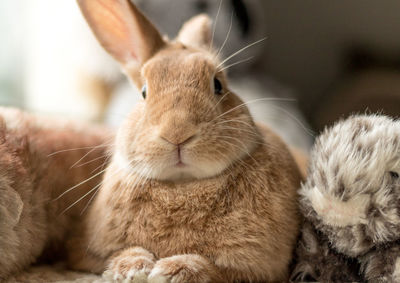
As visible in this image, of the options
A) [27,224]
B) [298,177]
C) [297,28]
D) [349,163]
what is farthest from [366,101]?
[27,224]

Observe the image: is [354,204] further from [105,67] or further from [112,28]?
[105,67]

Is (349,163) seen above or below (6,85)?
below

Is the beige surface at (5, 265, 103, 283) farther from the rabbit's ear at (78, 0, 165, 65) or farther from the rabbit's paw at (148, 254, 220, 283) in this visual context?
the rabbit's ear at (78, 0, 165, 65)

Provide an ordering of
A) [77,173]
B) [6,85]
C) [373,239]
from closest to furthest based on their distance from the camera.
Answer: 1. [373,239]
2. [77,173]
3. [6,85]

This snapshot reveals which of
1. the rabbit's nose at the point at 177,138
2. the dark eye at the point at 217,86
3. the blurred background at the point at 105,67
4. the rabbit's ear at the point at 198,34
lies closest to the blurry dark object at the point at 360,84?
the blurred background at the point at 105,67

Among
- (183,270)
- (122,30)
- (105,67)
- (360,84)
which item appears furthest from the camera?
(360,84)

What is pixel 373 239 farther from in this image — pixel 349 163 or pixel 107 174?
pixel 107 174

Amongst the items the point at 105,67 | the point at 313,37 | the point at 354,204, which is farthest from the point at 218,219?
the point at 313,37
